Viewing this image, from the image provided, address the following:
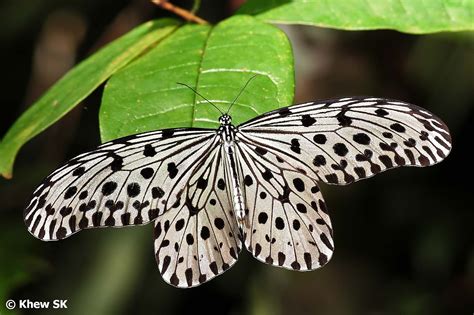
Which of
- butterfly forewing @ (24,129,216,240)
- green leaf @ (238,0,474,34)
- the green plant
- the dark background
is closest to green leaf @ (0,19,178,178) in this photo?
the green plant

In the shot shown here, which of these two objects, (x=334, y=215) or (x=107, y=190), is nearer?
(x=107, y=190)

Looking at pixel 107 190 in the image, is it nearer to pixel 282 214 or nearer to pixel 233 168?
pixel 233 168

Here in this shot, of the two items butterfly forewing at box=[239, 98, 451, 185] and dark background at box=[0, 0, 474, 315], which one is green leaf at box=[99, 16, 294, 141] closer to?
butterfly forewing at box=[239, 98, 451, 185]

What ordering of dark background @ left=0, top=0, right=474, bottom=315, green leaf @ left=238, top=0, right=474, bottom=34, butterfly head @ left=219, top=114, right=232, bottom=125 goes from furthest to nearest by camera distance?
dark background @ left=0, top=0, right=474, bottom=315, green leaf @ left=238, top=0, right=474, bottom=34, butterfly head @ left=219, top=114, right=232, bottom=125

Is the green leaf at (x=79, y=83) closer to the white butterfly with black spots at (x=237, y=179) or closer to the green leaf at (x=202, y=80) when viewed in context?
the green leaf at (x=202, y=80)

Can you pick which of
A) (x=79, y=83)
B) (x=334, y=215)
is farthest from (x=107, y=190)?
(x=334, y=215)

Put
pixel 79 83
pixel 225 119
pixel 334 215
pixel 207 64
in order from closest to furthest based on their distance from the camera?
pixel 225 119
pixel 207 64
pixel 79 83
pixel 334 215
